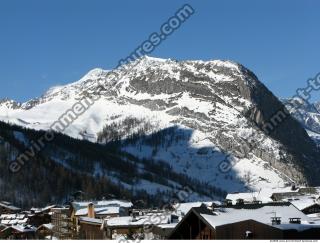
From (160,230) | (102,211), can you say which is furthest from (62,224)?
(160,230)

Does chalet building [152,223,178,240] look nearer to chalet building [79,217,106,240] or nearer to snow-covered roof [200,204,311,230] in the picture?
chalet building [79,217,106,240]

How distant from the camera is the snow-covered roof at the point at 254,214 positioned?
46.8 m

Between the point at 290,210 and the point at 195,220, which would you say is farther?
the point at 290,210

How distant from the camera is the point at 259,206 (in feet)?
183

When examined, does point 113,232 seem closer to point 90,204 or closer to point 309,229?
point 90,204

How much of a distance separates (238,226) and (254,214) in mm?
6117

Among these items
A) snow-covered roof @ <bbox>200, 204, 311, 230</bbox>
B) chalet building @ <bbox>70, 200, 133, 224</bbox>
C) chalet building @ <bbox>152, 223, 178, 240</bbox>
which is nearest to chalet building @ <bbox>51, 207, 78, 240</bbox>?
chalet building @ <bbox>70, 200, 133, 224</bbox>

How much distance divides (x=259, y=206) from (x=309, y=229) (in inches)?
368

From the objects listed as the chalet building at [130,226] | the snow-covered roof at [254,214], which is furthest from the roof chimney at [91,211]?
the snow-covered roof at [254,214]

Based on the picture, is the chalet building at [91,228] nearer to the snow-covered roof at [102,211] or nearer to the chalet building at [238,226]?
the snow-covered roof at [102,211]

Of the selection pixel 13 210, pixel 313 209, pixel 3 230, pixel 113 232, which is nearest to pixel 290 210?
pixel 113 232

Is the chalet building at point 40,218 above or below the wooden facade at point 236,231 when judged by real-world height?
above

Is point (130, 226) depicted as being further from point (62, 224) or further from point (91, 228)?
point (62, 224)

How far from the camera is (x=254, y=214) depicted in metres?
51.4
